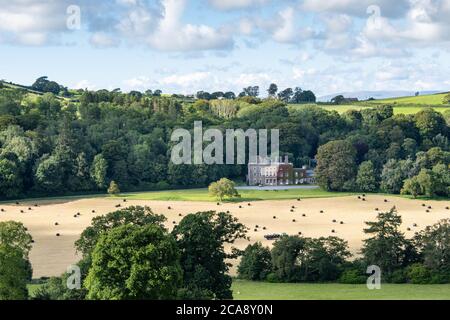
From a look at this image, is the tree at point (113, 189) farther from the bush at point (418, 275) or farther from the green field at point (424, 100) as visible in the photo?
the green field at point (424, 100)

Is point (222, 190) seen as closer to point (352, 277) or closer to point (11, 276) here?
point (352, 277)

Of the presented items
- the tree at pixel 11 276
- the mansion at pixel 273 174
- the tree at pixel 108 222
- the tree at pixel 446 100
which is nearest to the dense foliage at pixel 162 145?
the mansion at pixel 273 174

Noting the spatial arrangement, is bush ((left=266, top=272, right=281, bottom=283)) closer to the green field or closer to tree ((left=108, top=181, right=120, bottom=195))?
tree ((left=108, top=181, right=120, bottom=195))

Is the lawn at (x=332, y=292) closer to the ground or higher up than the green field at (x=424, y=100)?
closer to the ground

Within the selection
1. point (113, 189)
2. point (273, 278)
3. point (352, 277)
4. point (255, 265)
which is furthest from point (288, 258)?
point (113, 189)

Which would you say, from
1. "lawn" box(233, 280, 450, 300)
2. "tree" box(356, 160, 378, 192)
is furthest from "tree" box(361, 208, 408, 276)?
"tree" box(356, 160, 378, 192)
